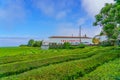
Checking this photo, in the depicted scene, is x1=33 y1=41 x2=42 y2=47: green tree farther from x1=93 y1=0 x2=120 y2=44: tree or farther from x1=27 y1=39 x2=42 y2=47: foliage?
x1=93 y1=0 x2=120 y2=44: tree

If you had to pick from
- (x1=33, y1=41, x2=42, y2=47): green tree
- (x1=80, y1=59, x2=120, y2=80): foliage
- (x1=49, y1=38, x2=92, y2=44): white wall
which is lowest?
(x1=80, y1=59, x2=120, y2=80): foliage

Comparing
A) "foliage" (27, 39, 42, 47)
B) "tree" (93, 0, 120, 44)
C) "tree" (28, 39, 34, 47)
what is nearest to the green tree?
"foliage" (27, 39, 42, 47)

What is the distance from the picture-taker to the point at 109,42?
227 ft

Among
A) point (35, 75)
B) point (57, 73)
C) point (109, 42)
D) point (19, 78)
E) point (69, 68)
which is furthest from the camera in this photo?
point (109, 42)

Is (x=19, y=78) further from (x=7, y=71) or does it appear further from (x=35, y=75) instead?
(x=7, y=71)

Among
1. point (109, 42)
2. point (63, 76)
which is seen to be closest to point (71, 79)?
point (63, 76)

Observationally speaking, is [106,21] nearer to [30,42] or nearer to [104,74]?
[104,74]

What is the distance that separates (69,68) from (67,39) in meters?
79.6

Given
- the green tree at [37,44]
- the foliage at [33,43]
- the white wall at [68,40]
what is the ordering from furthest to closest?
the white wall at [68,40], the foliage at [33,43], the green tree at [37,44]

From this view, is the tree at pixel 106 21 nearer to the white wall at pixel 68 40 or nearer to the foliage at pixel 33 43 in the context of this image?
the foliage at pixel 33 43

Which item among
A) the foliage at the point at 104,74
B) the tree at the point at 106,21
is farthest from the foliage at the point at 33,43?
the foliage at the point at 104,74

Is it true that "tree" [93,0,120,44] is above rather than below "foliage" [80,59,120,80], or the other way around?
above

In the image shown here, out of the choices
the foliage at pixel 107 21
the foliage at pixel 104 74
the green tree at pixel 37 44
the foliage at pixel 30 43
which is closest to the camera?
the foliage at pixel 104 74

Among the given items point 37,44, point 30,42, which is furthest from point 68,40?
point 30,42
